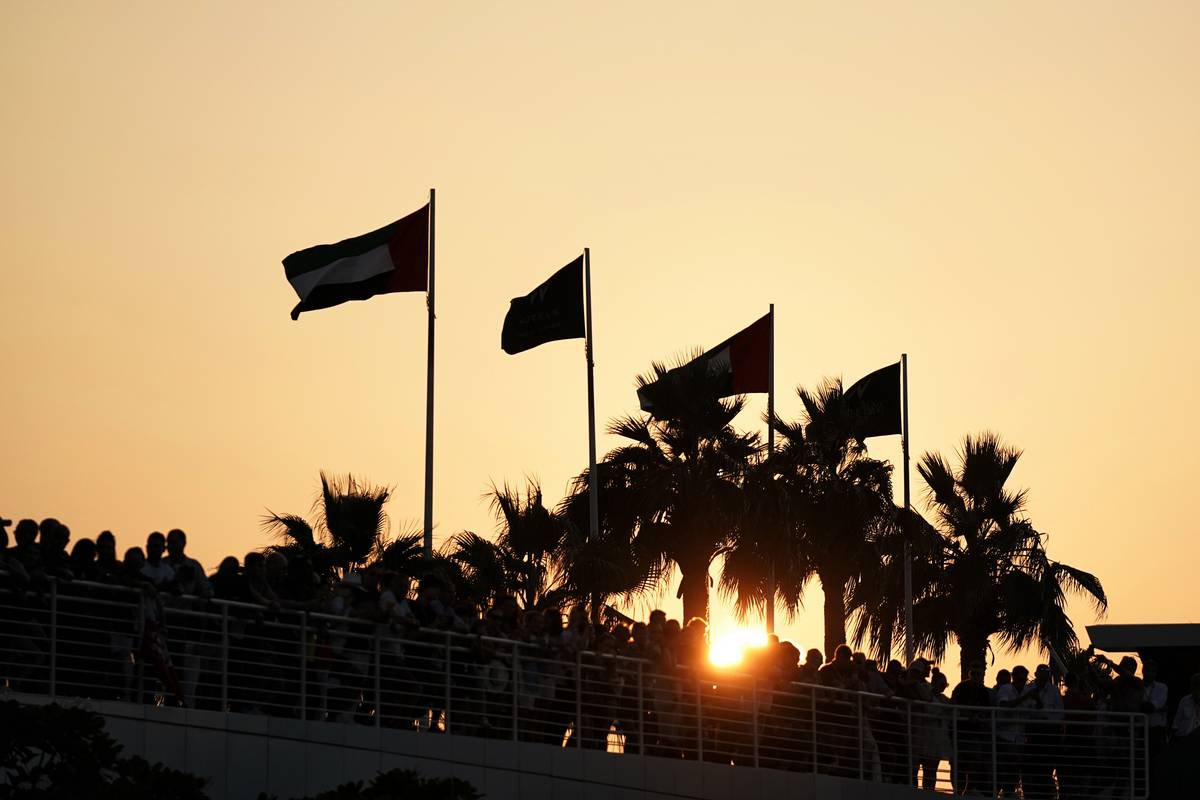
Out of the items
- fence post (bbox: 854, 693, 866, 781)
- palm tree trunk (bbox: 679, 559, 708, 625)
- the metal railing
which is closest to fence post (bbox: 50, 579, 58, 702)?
the metal railing

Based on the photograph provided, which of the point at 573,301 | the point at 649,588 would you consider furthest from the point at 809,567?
the point at 573,301

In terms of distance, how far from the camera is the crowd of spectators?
16.9 m

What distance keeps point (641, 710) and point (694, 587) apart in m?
13.9

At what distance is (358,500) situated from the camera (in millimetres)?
32531

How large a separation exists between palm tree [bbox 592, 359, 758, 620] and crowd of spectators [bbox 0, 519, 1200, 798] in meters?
9.64


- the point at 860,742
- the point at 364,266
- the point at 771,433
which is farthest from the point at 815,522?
the point at 860,742

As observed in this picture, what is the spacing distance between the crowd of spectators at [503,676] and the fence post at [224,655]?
27 mm

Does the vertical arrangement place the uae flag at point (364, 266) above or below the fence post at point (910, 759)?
above

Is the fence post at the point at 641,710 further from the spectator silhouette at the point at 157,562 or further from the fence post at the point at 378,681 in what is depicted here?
the spectator silhouette at the point at 157,562

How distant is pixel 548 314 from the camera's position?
32.3 m

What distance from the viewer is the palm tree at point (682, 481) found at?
34875mm

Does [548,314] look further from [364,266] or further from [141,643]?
[141,643]

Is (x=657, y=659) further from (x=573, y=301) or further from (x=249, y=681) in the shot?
(x=573, y=301)

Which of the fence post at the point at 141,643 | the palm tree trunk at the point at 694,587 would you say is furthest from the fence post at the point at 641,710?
the palm tree trunk at the point at 694,587
